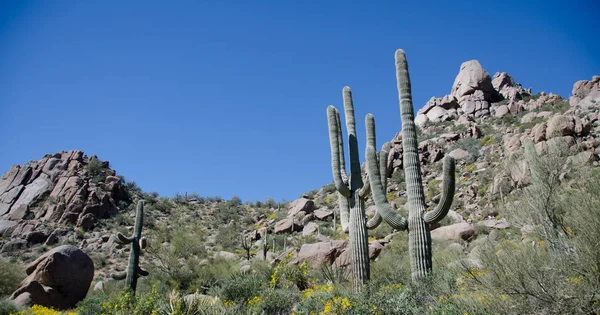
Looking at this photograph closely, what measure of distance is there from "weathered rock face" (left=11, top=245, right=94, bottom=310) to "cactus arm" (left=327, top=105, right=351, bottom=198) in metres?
10.3

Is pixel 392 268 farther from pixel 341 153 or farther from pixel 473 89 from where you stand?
pixel 473 89

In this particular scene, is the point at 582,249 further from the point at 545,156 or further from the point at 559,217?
the point at 545,156

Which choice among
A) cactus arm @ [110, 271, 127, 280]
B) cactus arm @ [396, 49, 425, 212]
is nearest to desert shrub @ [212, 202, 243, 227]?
cactus arm @ [110, 271, 127, 280]

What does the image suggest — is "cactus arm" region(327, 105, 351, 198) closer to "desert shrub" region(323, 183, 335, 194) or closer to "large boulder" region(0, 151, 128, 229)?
"large boulder" region(0, 151, 128, 229)

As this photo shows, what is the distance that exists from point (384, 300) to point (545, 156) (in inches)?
205

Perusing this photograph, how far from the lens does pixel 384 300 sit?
635 centimetres

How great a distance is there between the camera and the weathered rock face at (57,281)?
13711mm

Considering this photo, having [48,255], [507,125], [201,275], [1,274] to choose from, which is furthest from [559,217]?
[507,125]

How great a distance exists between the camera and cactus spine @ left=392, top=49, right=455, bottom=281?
8438 mm

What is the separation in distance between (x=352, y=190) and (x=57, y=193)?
25.0 meters

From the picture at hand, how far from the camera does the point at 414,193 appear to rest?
9.42 meters

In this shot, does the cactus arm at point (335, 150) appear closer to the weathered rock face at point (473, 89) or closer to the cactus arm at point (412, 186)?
the cactus arm at point (412, 186)

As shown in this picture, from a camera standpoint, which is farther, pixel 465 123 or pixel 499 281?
pixel 465 123

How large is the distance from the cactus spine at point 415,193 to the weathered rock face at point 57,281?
11430 millimetres
